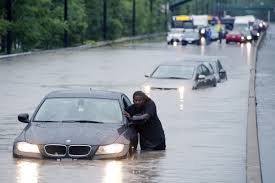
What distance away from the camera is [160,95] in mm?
32875

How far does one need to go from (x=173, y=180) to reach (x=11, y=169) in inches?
87.9

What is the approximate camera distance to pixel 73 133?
619 inches

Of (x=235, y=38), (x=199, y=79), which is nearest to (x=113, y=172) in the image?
(x=199, y=79)

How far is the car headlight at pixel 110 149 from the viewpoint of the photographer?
15453mm

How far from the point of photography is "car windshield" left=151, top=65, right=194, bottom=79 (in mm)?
36781

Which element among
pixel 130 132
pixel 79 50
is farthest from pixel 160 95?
pixel 79 50

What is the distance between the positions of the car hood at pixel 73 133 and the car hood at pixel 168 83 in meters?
18.7

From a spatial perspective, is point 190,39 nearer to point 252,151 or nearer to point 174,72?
point 174,72

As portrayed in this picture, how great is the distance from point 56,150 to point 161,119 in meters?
9.91

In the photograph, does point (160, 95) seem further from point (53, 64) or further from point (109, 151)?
point (53, 64)

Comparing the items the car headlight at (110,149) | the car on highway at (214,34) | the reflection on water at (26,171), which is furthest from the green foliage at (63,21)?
the reflection on water at (26,171)

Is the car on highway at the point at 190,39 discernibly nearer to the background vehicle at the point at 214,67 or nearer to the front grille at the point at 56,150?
the background vehicle at the point at 214,67

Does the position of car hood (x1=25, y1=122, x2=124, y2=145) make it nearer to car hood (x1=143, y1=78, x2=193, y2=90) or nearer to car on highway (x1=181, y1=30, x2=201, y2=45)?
car hood (x1=143, y1=78, x2=193, y2=90)

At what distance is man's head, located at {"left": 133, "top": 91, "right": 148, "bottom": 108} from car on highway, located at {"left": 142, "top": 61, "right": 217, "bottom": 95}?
1674 centimetres
